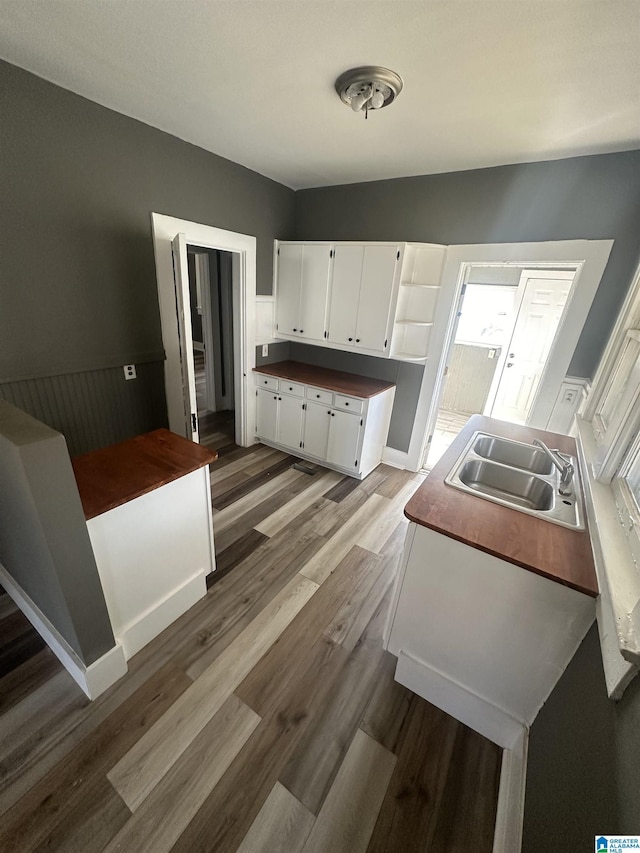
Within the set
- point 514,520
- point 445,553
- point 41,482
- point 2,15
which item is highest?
point 2,15

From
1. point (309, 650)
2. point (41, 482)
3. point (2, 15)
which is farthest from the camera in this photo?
point (309, 650)

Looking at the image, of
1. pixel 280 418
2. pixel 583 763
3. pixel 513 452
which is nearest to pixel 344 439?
pixel 280 418

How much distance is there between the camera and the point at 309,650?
1.61 m

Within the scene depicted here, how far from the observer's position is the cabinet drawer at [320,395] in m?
2.94

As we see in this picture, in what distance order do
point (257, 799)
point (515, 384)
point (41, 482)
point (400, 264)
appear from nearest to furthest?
point (41, 482) → point (257, 799) → point (400, 264) → point (515, 384)

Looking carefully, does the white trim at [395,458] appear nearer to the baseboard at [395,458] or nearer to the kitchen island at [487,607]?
the baseboard at [395,458]

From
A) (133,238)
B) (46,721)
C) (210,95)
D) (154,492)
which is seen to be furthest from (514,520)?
(133,238)

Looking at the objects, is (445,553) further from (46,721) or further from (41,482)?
(46,721)

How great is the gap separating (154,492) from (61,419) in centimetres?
113

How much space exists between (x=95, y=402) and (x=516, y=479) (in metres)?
2.66

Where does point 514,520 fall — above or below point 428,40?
below

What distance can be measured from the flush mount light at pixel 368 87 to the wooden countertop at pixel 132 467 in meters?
1.81

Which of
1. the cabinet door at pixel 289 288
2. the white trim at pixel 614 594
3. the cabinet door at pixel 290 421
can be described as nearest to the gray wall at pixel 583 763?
the white trim at pixel 614 594

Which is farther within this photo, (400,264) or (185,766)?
(400,264)
